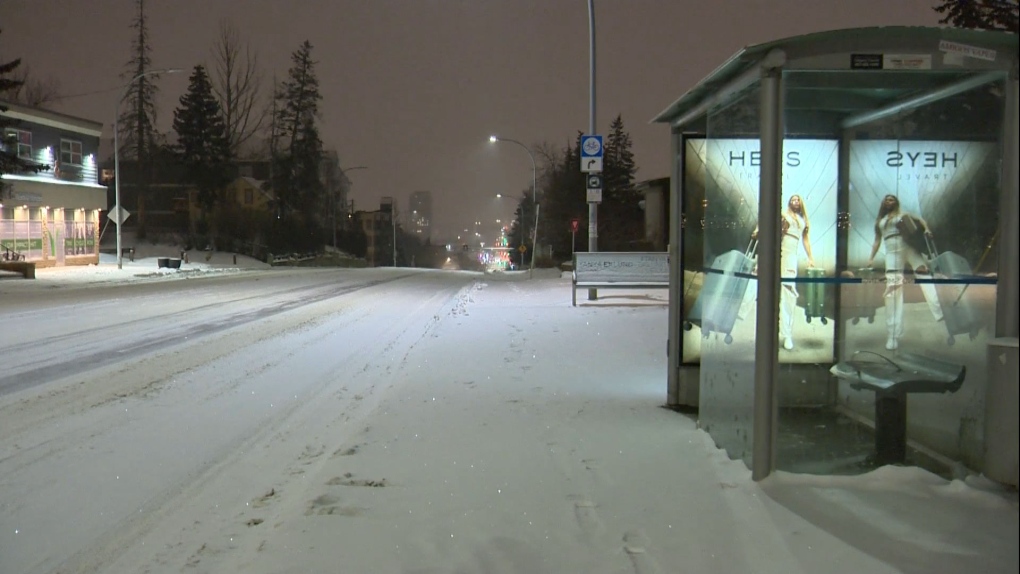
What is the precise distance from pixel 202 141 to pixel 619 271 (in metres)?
57.7

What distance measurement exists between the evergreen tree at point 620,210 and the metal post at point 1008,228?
2082 inches

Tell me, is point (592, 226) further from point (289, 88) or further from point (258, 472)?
point (289, 88)

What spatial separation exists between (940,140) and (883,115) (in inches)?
25.7

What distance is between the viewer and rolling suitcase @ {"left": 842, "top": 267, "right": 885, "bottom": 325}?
6.54 metres

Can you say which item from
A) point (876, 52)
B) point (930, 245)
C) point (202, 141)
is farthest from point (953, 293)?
point (202, 141)

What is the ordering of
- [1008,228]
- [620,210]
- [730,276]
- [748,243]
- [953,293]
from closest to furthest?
[1008,228] < [953,293] < [748,243] < [730,276] < [620,210]

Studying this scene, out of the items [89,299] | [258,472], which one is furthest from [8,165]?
[258,472]

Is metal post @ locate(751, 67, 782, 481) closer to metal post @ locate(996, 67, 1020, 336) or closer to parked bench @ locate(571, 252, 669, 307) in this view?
metal post @ locate(996, 67, 1020, 336)

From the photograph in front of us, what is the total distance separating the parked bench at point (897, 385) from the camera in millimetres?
5949

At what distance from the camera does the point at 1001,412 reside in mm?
5438

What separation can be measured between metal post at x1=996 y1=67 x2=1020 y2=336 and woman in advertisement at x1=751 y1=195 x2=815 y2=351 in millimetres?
1398

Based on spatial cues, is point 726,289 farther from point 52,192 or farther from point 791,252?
point 52,192

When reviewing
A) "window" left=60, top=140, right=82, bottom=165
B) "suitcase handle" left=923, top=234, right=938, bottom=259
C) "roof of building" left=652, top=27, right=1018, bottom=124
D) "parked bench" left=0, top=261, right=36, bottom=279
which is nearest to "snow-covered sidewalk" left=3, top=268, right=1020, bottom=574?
"suitcase handle" left=923, top=234, right=938, bottom=259

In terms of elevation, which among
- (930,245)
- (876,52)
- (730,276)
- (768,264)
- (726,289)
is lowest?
(726,289)
